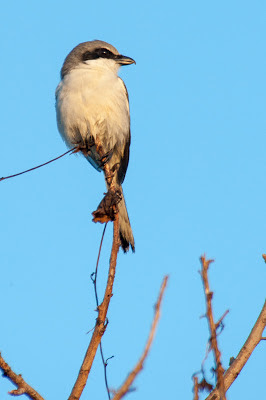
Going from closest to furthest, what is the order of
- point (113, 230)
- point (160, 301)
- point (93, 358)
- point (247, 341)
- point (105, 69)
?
point (160, 301)
point (247, 341)
point (93, 358)
point (113, 230)
point (105, 69)

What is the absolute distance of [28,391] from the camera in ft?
8.57

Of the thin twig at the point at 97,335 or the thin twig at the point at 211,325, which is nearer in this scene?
the thin twig at the point at 211,325

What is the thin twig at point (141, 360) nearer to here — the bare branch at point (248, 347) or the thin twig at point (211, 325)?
the thin twig at point (211, 325)

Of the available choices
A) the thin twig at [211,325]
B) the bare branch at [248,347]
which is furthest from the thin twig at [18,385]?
the thin twig at [211,325]

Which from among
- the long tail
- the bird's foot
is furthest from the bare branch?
the long tail

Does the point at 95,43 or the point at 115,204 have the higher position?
the point at 95,43

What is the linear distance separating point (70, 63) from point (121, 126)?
108 centimetres

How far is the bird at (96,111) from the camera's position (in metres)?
5.84

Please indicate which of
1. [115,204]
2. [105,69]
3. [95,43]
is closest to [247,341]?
[115,204]

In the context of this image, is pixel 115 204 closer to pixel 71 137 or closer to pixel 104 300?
pixel 104 300

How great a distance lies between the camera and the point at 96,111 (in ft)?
19.1

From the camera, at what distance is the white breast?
5.84m

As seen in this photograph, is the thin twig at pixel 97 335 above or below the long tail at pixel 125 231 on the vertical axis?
below

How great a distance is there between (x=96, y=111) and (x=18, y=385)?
11.9 ft
